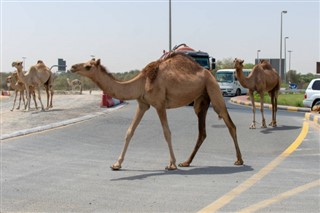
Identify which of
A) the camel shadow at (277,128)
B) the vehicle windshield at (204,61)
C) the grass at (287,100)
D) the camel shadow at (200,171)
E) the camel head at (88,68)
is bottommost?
the grass at (287,100)

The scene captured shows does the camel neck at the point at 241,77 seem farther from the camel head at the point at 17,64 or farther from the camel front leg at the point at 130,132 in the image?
the camel head at the point at 17,64

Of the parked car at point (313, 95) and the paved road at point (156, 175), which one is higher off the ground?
the parked car at point (313, 95)

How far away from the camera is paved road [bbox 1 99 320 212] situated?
6.88 meters

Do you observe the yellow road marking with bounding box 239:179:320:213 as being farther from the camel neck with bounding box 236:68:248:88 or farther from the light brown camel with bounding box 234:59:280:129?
the light brown camel with bounding box 234:59:280:129

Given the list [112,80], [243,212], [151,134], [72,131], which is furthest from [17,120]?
[243,212]

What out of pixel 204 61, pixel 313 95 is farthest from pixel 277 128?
pixel 204 61

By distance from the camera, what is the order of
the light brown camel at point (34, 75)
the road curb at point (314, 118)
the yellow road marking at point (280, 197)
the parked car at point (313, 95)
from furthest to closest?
1. the light brown camel at point (34, 75)
2. the parked car at point (313, 95)
3. the road curb at point (314, 118)
4. the yellow road marking at point (280, 197)

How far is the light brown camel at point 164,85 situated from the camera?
902 centimetres

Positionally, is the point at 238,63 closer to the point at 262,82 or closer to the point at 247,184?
the point at 262,82

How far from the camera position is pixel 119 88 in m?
9.15

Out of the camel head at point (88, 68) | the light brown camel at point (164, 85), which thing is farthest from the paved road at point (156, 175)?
the camel head at point (88, 68)

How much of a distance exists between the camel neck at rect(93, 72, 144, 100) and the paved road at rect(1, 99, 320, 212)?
4.26 feet

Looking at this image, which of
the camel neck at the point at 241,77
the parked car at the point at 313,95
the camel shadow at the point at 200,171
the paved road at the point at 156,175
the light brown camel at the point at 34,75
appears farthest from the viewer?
the light brown camel at the point at 34,75

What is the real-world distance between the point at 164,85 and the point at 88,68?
1299 millimetres
